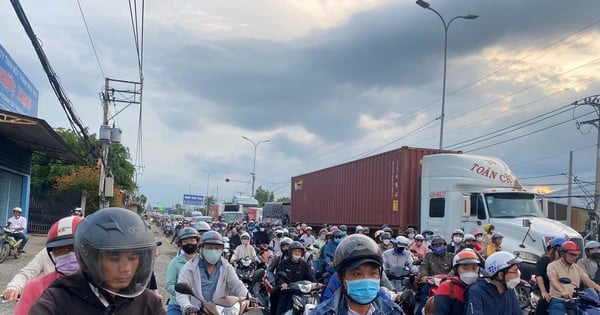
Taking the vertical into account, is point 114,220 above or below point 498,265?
above

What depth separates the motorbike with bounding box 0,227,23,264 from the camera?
49.1 feet

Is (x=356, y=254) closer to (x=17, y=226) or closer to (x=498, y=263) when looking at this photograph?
(x=498, y=263)

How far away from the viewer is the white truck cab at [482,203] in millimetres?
12773

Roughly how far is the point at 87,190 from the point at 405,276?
83.0 feet

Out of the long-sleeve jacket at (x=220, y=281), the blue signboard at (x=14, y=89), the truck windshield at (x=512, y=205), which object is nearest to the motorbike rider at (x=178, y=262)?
the long-sleeve jacket at (x=220, y=281)

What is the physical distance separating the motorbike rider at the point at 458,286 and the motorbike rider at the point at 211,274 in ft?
6.17

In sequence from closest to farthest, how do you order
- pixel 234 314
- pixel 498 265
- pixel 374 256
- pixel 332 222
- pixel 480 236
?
pixel 374 256
pixel 234 314
pixel 498 265
pixel 480 236
pixel 332 222

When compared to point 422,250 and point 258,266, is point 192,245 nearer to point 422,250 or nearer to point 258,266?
point 258,266

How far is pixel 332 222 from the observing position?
75.9 ft

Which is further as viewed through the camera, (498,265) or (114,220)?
(498,265)

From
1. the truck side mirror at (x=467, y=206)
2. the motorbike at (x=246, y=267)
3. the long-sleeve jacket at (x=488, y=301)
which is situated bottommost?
the motorbike at (x=246, y=267)

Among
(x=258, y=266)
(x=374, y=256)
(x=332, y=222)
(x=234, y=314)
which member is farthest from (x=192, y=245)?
(x=332, y=222)

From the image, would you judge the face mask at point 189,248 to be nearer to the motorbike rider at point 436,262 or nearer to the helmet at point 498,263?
the helmet at point 498,263

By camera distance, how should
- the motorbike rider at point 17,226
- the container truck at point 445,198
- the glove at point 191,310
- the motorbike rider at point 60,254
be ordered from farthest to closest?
the motorbike rider at point 17,226, the container truck at point 445,198, the glove at point 191,310, the motorbike rider at point 60,254
